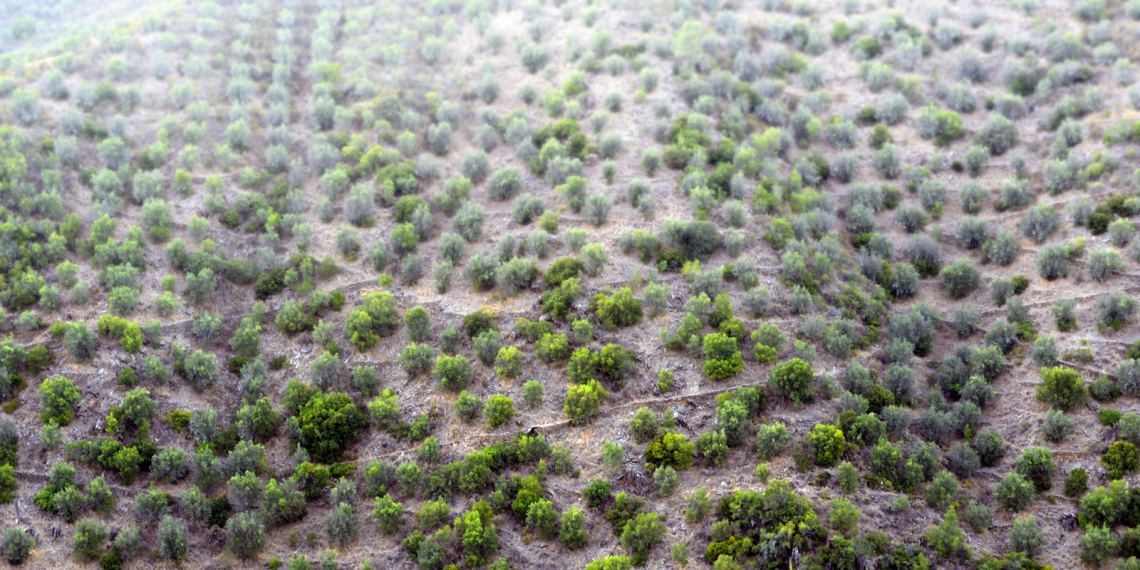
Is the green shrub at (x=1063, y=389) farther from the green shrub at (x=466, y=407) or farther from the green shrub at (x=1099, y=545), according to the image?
the green shrub at (x=466, y=407)

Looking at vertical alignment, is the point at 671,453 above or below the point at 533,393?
below

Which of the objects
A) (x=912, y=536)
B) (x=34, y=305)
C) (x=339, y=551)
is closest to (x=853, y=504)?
(x=912, y=536)

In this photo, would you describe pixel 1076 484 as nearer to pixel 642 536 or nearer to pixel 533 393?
pixel 642 536

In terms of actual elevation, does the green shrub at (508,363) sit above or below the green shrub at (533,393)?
above

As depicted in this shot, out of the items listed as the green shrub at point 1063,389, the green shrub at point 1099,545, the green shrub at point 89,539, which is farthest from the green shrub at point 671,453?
the green shrub at point 89,539

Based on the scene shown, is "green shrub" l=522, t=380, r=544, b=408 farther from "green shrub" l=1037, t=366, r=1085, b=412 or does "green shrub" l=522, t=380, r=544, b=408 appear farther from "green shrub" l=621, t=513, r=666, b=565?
"green shrub" l=1037, t=366, r=1085, b=412

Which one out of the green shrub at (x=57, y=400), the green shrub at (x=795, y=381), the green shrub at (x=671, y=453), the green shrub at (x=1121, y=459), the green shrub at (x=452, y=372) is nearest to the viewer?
the green shrub at (x=1121, y=459)

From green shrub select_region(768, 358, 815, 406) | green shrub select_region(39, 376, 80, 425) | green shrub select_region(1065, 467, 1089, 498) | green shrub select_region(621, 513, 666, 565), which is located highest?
green shrub select_region(39, 376, 80, 425)

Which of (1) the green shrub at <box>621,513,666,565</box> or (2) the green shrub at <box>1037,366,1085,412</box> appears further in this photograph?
(2) the green shrub at <box>1037,366,1085,412</box>

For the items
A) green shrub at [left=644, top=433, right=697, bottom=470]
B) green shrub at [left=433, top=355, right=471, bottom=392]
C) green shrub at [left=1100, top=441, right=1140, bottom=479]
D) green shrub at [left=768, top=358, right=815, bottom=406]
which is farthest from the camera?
green shrub at [left=433, top=355, right=471, bottom=392]

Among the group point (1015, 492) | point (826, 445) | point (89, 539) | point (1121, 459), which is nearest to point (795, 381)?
point (826, 445)

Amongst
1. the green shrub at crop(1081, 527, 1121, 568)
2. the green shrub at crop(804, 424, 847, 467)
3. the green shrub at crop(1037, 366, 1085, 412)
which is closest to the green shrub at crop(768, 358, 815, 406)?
the green shrub at crop(804, 424, 847, 467)
